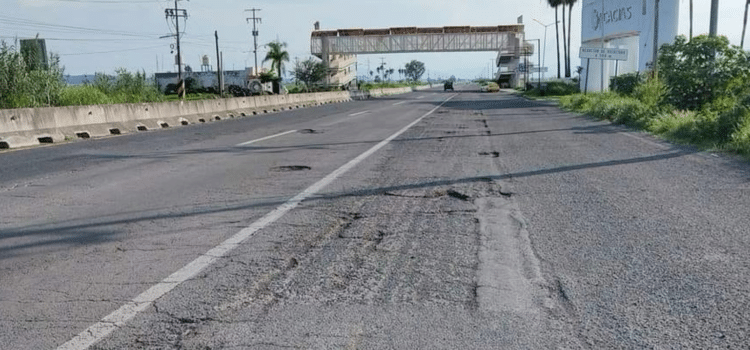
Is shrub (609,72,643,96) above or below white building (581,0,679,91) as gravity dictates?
below

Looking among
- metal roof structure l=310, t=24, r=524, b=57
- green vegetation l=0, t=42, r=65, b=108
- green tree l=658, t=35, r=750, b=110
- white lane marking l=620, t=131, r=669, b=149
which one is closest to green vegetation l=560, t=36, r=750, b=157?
green tree l=658, t=35, r=750, b=110

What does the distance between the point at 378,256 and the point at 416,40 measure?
7297 centimetres

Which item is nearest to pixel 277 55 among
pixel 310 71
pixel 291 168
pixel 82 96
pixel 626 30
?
pixel 310 71

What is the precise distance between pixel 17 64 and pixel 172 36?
4694cm

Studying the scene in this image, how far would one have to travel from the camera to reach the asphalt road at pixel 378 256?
370cm

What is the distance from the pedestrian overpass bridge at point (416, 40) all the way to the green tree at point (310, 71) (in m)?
1.05

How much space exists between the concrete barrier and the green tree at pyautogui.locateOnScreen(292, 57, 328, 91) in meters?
47.7

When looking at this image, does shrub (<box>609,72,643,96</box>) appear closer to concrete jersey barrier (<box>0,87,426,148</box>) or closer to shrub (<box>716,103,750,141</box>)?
concrete jersey barrier (<box>0,87,426,148</box>)

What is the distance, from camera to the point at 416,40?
3002 inches

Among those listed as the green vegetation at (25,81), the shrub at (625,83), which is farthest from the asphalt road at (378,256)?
the shrub at (625,83)

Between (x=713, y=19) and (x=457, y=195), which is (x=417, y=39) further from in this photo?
(x=457, y=195)

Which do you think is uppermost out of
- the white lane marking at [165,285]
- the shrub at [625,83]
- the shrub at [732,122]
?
the shrub at [625,83]

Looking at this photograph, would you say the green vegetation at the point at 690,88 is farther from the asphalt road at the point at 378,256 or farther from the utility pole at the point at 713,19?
the asphalt road at the point at 378,256

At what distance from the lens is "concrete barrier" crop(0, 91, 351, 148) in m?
15.1
